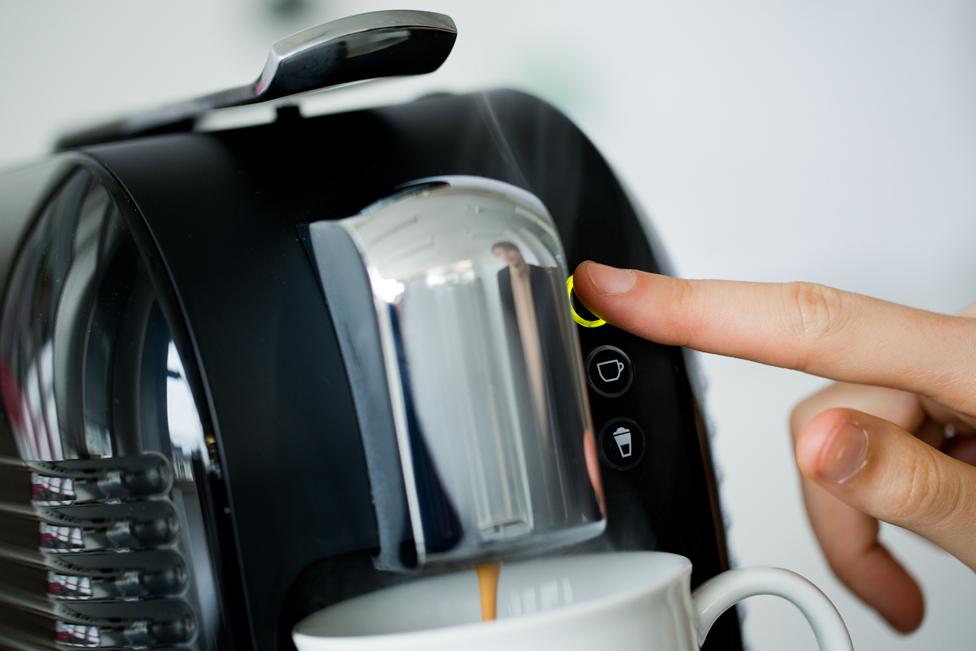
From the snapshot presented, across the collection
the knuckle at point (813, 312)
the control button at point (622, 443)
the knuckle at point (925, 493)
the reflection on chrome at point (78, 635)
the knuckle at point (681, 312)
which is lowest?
the knuckle at point (925, 493)

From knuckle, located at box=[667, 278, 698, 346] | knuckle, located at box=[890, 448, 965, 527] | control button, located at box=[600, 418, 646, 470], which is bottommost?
knuckle, located at box=[890, 448, 965, 527]

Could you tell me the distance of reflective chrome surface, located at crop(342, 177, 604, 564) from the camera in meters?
0.20

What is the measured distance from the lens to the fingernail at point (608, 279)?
26 centimetres

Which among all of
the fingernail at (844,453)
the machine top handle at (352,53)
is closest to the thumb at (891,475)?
the fingernail at (844,453)

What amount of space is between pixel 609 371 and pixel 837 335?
0.08m

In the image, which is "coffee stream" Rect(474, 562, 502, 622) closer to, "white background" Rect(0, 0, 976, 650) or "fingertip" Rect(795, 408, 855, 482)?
"fingertip" Rect(795, 408, 855, 482)

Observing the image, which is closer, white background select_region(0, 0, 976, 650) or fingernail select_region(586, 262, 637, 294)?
fingernail select_region(586, 262, 637, 294)

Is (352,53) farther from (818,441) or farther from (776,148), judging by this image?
(776,148)

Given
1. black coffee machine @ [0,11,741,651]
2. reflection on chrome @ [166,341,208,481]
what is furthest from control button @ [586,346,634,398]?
reflection on chrome @ [166,341,208,481]

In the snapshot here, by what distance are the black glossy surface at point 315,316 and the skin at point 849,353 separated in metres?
0.01

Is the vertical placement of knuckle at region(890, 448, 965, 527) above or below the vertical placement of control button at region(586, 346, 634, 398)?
below

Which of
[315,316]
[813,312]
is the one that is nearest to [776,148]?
[813,312]

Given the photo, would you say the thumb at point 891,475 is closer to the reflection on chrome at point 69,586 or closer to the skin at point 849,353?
the skin at point 849,353

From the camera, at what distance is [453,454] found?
0.64 ft
